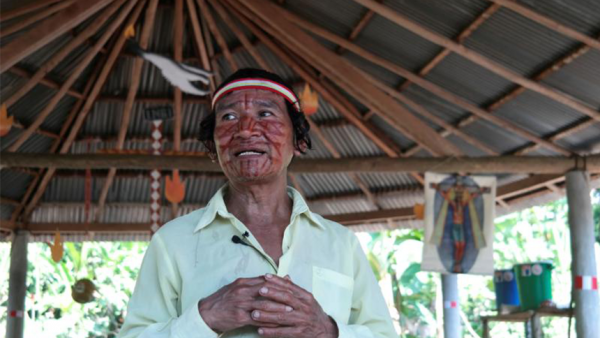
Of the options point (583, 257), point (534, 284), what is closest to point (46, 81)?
point (534, 284)

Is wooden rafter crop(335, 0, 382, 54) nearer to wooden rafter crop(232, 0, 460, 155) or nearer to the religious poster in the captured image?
wooden rafter crop(232, 0, 460, 155)

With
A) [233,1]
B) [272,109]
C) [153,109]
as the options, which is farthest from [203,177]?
[272,109]

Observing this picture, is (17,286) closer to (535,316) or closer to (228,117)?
(535,316)

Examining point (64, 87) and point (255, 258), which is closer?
point (255, 258)

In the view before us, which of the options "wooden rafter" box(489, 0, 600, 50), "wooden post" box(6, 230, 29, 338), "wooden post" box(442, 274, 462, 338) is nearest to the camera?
"wooden rafter" box(489, 0, 600, 50)

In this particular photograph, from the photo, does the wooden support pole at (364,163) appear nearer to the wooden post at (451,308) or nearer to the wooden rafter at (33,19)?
the wooden rafter at (33,19)

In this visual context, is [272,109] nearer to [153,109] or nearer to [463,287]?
[153,109]

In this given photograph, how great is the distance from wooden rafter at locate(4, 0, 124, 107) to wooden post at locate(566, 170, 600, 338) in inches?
190

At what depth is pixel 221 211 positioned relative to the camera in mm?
1631

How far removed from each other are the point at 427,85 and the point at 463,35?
3.71ft

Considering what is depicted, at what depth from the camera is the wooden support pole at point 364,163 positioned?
294 inches

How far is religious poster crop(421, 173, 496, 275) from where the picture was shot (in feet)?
25.1

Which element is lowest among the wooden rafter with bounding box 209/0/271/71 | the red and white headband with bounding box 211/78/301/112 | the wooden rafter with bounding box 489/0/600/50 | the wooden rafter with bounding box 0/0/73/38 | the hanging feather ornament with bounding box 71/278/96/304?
the red and white headband with bounding box 211/78/301/112

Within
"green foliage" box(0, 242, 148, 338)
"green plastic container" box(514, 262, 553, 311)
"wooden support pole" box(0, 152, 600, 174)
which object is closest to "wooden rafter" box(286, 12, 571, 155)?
"wooden support pole" box(0, 152, 600, 174)
